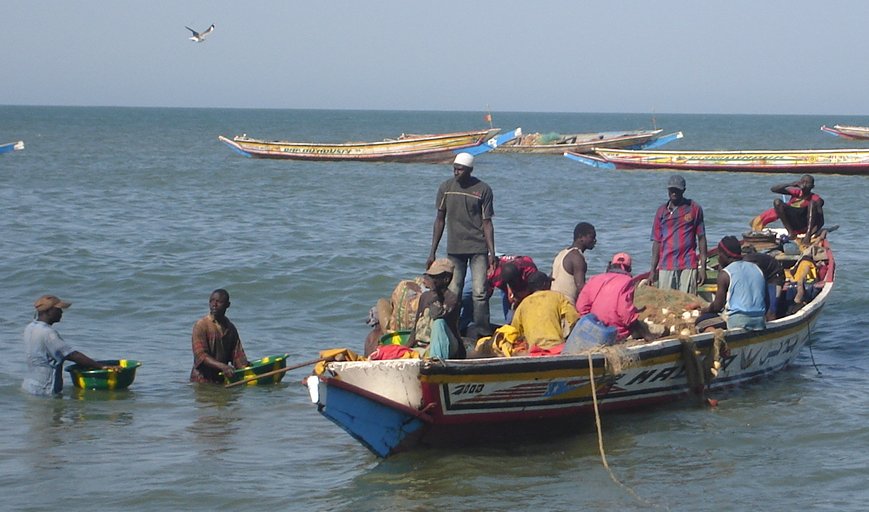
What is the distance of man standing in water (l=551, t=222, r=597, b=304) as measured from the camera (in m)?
9.74

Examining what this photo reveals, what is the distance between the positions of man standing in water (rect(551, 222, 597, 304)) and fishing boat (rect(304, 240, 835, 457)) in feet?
2.67

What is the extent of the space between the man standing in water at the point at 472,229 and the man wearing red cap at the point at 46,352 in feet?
11.0

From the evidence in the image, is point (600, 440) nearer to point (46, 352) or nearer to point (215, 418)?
point (215, 418)

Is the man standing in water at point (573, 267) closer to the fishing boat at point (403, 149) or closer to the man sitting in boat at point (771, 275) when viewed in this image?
the man sitting in boat at point (771, 275)

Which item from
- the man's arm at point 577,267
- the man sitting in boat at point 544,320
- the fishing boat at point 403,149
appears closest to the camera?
the man sitting in boat at point 544,320

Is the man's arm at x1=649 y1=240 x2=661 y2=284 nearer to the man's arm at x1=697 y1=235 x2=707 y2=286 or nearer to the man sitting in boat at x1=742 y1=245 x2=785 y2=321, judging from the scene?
the man's arm at x1=697 y1=235 x2=707 y2=286

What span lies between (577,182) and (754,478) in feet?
98.6

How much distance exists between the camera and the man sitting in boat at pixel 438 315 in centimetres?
825

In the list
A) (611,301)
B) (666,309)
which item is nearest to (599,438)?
(611,301)

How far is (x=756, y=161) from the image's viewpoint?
124 ft

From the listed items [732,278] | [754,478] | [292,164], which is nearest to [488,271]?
[732,278]

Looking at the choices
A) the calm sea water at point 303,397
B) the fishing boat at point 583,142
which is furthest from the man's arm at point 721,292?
the fishing boat at point 583,142

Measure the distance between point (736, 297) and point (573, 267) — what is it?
1.45 m

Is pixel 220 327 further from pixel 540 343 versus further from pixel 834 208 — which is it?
pixel 834 208
